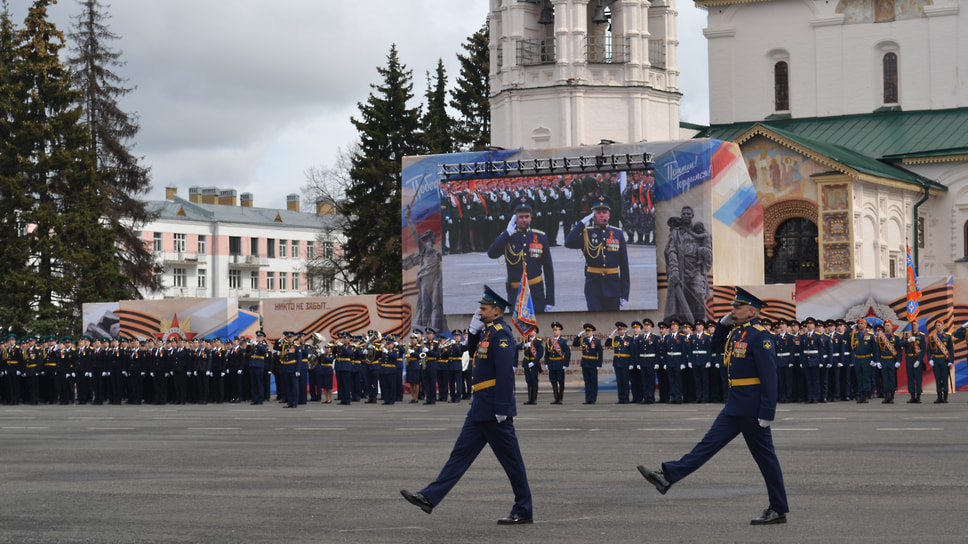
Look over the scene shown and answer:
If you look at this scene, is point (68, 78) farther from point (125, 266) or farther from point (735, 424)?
point (735, 424)

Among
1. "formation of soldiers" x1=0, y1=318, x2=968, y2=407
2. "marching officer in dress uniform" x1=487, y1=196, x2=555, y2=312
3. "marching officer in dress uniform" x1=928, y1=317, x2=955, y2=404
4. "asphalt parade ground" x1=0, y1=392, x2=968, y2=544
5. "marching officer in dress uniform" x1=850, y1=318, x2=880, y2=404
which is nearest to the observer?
"asphalt parade ground" x1=0, y1=392, x2=968, y2=544

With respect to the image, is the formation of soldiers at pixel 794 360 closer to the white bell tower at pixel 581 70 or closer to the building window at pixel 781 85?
the white bell tower at pixel 581 70

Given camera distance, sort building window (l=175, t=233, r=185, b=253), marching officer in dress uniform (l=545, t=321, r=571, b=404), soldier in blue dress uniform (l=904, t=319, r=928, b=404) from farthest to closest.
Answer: building window (l=175, t=233, r=185, b=253), marching officer in dress uniform (l=545, t=321, r=571, b=404), soldier in blue dress uniform (l=904, t=319, r=928, b=404)

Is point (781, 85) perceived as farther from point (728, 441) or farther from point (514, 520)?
point (514, 520)

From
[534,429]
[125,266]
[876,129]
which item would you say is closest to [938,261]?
[876,129]

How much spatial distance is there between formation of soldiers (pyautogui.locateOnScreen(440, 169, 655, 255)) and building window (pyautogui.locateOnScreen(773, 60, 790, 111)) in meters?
22.9

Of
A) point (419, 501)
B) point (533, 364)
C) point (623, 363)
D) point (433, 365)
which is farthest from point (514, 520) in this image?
point (433, 365)

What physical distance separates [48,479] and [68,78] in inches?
1417

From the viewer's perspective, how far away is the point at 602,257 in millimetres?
36031

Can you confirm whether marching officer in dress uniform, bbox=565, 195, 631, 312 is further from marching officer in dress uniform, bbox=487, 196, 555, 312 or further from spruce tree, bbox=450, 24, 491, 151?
spruce tree, bbox=450, 24, 491, 151

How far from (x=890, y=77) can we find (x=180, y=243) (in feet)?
170

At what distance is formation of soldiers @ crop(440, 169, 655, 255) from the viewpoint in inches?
1414

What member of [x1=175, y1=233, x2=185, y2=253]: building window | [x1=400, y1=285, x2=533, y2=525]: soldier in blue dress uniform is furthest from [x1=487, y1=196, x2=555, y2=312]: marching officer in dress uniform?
[x1=175, y1=233, x2=185, y2=253]: building window

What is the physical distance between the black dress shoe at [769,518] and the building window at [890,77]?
48239 millimetres
